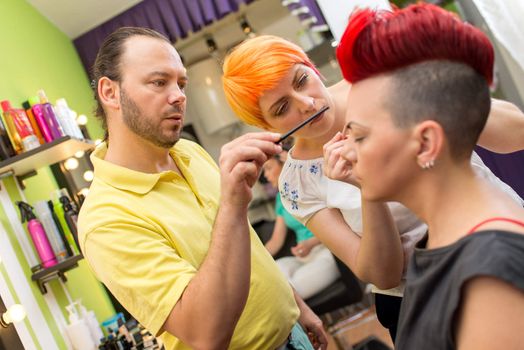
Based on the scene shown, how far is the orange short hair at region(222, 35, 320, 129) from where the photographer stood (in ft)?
4.32

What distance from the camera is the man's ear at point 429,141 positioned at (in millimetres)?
815

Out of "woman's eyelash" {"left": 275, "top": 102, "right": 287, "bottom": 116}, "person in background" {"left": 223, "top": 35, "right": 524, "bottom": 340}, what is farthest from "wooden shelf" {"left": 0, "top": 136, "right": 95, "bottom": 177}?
"woman's eyelash" {"left": 275, "top": 102, "right": 287, "bottom": 116}

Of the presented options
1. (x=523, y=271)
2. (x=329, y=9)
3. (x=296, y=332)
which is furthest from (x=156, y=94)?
(x=329, y=9)

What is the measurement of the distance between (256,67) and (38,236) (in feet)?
4.29

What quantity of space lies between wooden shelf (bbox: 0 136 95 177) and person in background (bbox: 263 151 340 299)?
41.6 inches

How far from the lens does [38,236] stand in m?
2.08

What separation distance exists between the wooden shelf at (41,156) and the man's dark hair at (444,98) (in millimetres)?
1607

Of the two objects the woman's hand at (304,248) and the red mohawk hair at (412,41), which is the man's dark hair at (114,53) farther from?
the woman's hand at (304,248)

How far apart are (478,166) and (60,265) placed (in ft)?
5.42

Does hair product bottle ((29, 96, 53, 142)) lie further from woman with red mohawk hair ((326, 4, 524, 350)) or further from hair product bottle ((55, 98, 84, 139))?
woman with red mohawk hair ((326, 4, 524, 350))

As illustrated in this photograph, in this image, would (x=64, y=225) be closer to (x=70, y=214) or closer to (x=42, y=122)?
(x=70, y=214)

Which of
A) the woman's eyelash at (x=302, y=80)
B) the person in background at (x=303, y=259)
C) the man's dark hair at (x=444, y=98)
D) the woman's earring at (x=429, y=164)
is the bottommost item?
the person in background at (x=303, y=259)

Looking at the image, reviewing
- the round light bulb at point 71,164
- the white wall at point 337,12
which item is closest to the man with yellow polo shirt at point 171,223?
the round light bulb at point 71,164

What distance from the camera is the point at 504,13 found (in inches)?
94.4
